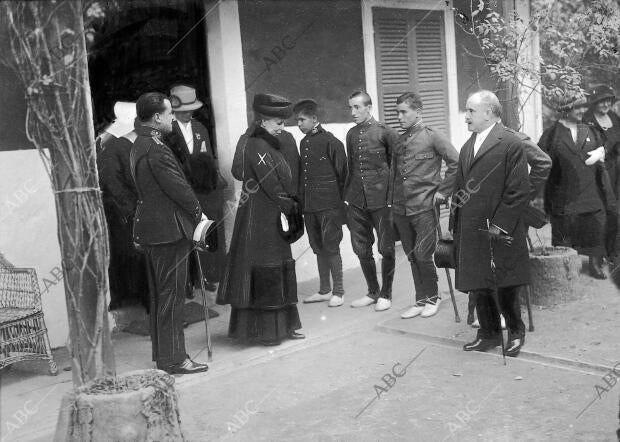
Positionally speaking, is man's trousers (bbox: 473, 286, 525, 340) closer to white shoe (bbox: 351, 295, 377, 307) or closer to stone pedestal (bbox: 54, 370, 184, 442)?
white shoe (bbox: 351, 295, 377, 307)

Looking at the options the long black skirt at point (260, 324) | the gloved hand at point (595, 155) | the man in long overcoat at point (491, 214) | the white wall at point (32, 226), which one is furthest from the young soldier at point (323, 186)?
the gloved hand at point (595, 155)

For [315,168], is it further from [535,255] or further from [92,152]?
[92,152]

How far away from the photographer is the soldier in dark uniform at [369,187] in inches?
277

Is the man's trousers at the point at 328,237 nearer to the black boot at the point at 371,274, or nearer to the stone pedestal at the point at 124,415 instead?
the black boot at the point at 371,274

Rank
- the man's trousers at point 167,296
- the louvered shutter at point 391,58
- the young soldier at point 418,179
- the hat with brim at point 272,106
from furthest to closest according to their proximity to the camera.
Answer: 1. the louvered shutter at point 391,58
2. the young soldier at point 418,179
3. the hat with brim at point 272,106
4. the man's trousers at point 167,296

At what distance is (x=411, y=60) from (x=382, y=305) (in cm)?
393

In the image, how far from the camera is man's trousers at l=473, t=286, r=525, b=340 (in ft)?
18.6

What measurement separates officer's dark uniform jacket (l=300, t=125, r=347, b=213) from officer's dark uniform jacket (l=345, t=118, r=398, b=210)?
22cm

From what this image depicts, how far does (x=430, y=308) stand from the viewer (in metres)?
6.83

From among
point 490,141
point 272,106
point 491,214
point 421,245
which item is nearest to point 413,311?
point 421,245

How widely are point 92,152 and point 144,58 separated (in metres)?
4.10

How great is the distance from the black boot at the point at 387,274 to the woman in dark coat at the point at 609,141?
8.49 ft

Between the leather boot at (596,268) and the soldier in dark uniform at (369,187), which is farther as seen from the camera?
the leather boot at (596,268)

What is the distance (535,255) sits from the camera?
6828mm
